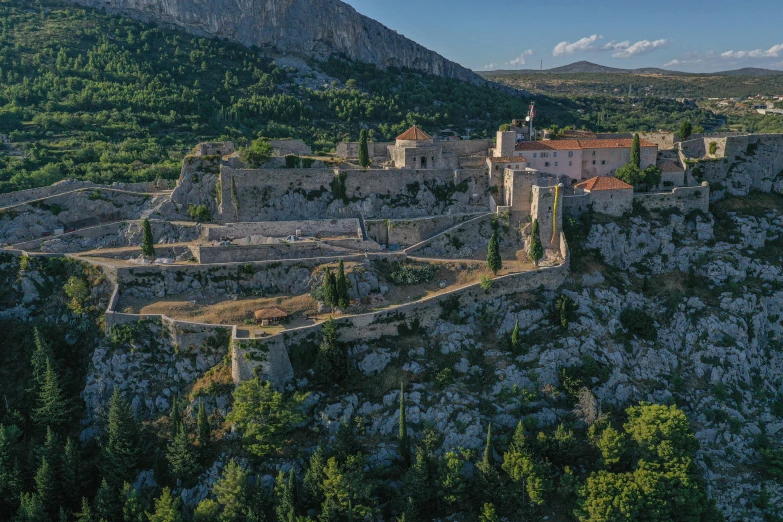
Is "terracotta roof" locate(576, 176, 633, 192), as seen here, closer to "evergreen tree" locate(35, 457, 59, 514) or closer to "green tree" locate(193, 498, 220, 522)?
"green tree" locate(193, 498, 220, 522)

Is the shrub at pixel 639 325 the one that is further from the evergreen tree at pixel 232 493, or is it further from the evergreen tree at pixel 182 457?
A: the evergreen tree at pixel 182 457

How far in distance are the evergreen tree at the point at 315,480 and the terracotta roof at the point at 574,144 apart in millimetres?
29575

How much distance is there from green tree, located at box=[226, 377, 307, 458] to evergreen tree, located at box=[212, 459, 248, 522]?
4.85 feet

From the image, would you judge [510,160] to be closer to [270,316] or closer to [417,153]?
[417,153]

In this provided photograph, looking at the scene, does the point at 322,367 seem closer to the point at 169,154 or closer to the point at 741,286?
the point at 741,286

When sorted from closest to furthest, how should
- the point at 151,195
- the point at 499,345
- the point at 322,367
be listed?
the point at 322,367 → the point at 499,345 → the point at 151,195

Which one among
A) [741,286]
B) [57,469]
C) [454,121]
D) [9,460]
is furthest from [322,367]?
[454,121]

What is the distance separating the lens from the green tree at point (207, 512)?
32.1 m

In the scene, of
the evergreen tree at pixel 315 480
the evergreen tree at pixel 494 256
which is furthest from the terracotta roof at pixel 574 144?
the evergreen tree at pixel 315 480

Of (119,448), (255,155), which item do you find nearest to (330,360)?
(119,448)

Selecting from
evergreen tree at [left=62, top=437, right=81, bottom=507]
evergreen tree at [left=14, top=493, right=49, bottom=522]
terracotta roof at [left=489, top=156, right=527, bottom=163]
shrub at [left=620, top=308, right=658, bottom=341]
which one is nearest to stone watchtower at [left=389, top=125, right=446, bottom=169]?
terracotta roof at [left=489, top=156, right=527, bottom=163]

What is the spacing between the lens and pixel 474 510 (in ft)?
111

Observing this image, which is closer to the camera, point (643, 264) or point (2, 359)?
point (2, 359)

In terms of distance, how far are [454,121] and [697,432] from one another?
70069mm
